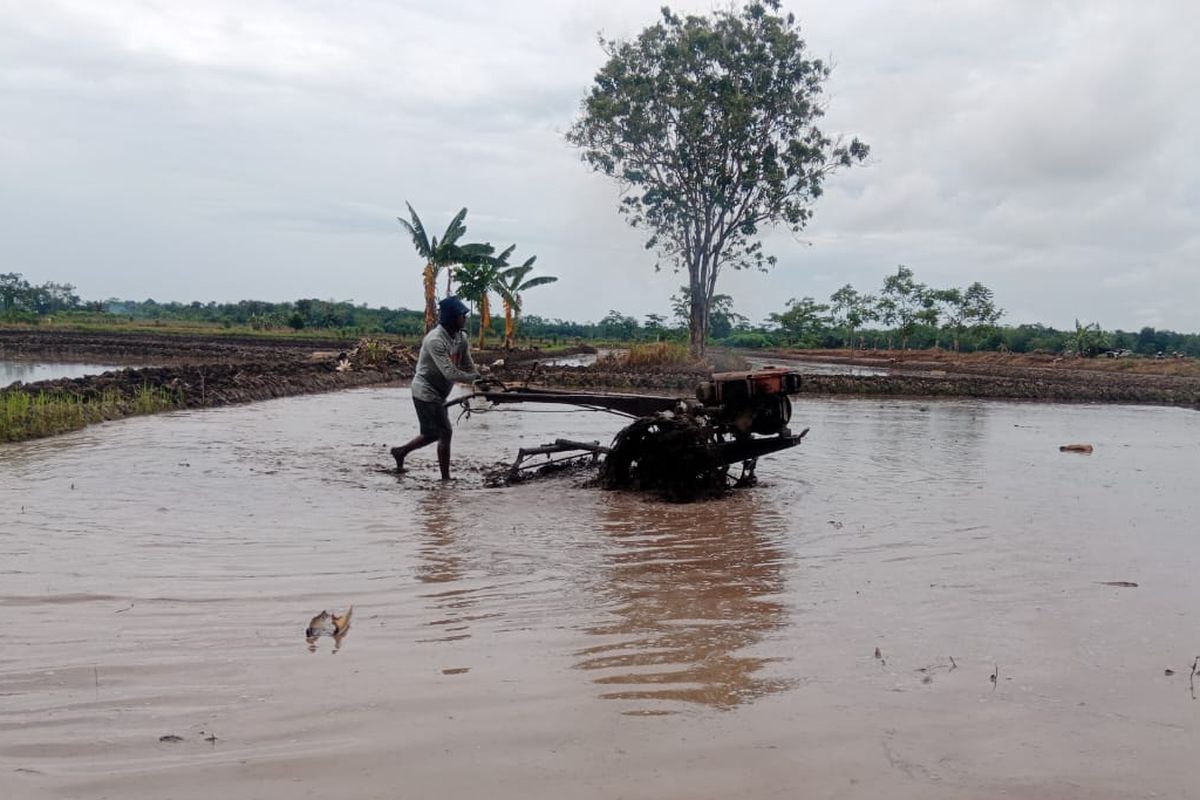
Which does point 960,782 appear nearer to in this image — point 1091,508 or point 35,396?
point 1091,508

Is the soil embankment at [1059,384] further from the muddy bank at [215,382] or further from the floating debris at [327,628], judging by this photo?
the floating debris at [327,628]

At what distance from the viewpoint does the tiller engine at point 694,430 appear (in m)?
7.83

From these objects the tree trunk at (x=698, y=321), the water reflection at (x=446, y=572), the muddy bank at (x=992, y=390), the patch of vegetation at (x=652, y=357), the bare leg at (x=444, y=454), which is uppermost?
the tree trunk at (x=698, y=321)

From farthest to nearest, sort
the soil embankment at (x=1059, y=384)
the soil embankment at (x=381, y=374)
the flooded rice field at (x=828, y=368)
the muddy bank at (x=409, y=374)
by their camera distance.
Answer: the flooded rice field at (x=828, y=368) → the soil embankment at (x=1059, y=384) → the muddy bank at (x=409, y=374) → the soil embankment at (x=381, y=374)

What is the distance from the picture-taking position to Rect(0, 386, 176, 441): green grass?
10.3 meters

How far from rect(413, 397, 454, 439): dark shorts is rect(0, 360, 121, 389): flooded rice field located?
1558cm

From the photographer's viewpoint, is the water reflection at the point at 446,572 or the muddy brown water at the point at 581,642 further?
the water reflection at the point at 446,572

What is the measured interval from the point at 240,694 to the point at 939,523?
5446 millimetres

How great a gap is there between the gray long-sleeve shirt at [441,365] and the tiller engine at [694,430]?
0.29 meters

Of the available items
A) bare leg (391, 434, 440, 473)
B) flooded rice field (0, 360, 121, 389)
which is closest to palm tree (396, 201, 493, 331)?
flooded rice field (0, 360, 121, 389)

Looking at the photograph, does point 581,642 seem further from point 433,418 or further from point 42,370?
point 42,370

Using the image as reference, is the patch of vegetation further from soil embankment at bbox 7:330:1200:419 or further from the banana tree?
the banana tree

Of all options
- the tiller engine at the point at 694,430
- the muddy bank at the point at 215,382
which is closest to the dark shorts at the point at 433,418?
the tiller engine at the point at 694,430

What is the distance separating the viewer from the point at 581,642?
3.90m
